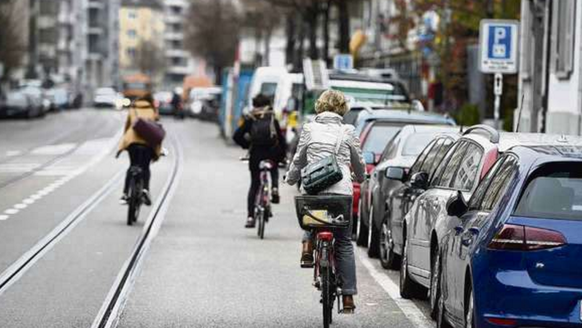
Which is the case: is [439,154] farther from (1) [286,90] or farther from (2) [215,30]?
(2) [215,30]

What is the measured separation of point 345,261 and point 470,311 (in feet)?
6.80

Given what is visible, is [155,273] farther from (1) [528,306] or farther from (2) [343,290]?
(1) [528,306]

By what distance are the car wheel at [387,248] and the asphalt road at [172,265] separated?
0.43 feet

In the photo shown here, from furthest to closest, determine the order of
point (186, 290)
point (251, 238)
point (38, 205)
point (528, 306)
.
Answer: point (38, 205), point (251, 238), point (186, 290), point (528, 306)

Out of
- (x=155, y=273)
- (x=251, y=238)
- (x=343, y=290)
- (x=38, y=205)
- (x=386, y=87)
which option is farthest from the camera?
(x=386, y=87)

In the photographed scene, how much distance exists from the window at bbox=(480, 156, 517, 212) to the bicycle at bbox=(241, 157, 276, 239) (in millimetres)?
9460

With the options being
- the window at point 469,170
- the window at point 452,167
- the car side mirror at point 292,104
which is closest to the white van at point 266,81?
the car side mirror at point 292,104

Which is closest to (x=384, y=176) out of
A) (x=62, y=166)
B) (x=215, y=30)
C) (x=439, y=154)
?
(x=439, y=154)

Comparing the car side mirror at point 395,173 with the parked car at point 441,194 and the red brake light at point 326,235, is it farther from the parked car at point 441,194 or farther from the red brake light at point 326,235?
the red brake light at point 326,235

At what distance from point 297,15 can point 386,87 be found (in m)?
40.1

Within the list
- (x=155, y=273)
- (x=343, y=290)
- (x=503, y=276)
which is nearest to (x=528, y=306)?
(x=503, y=276)

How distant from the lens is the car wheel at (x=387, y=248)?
16.0m

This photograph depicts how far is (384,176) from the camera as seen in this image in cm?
1711

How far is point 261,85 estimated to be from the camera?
141ft
